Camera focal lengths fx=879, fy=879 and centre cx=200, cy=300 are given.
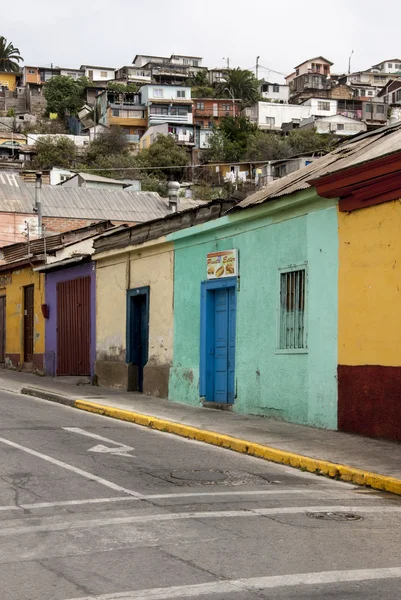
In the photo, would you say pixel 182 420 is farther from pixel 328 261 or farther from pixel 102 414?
pixel 328 261

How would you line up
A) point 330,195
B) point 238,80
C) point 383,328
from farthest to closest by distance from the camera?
point 238,80 < point 330,195 < point 383,328

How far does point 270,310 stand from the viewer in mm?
14828

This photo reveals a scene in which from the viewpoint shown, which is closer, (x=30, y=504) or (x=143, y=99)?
(x=30, y=504)

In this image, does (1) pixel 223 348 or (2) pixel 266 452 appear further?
(1) pixel 223 348

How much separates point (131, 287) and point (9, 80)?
118m

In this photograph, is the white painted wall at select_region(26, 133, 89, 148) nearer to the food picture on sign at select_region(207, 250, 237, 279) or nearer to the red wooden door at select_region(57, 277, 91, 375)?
the red wooden door at select_region(57, 277, 91, 375)

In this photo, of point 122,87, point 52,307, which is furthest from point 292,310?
point 122,87

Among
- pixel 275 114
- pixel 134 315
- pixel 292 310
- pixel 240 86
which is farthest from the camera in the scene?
pixel 240 86

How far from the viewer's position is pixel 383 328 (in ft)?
39.6

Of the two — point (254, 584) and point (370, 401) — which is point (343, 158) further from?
point (254, 584)

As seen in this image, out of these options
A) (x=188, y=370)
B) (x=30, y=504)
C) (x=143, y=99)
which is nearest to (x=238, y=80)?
(x=143, y=99)

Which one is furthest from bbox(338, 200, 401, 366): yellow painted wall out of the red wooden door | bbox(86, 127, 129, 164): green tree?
bbox(86, 127, 129, 164): green tree

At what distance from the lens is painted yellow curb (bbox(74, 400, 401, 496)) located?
30.6 feet

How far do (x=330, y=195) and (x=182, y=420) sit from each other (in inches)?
175
